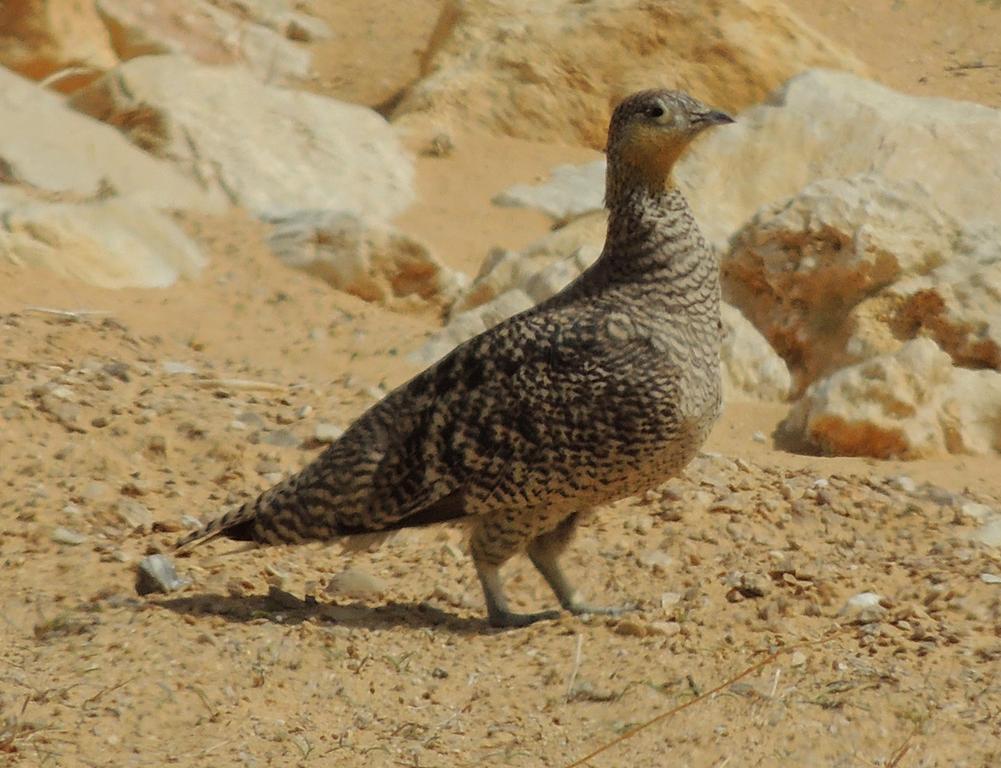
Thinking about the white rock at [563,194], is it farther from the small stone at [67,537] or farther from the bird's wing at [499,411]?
the small stone at [67,537]

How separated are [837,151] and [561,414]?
570 centimetres

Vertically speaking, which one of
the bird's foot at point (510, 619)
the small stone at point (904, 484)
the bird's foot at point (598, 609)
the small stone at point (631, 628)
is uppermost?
the small stone at point (904, 484)

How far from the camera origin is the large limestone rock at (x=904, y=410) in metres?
8.27

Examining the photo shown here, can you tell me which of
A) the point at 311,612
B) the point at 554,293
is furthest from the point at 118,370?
the point at 311,612

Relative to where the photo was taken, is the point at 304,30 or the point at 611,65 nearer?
A: the point at 611,65

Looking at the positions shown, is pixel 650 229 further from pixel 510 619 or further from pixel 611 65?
pixel 611 65

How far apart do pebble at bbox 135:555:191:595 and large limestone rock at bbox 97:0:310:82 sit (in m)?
10.4

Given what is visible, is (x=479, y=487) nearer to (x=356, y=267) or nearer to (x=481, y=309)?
(x=481, y=309)

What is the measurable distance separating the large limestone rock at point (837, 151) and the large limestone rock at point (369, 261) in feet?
5.99

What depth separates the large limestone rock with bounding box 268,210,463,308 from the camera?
10.9 m

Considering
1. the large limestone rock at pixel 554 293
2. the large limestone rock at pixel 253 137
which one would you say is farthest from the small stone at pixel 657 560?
the large limestone rock at pixel 253 137

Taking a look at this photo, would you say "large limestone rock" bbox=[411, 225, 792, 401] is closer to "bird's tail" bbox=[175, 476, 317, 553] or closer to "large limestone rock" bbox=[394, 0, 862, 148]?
"bird's tail" bbox=[175, 476, 317, 553]

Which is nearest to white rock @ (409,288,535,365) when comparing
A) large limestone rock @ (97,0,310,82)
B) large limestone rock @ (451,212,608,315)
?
large limestone rock @ (451,212,608,315)

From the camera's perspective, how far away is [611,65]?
14.7 meters
